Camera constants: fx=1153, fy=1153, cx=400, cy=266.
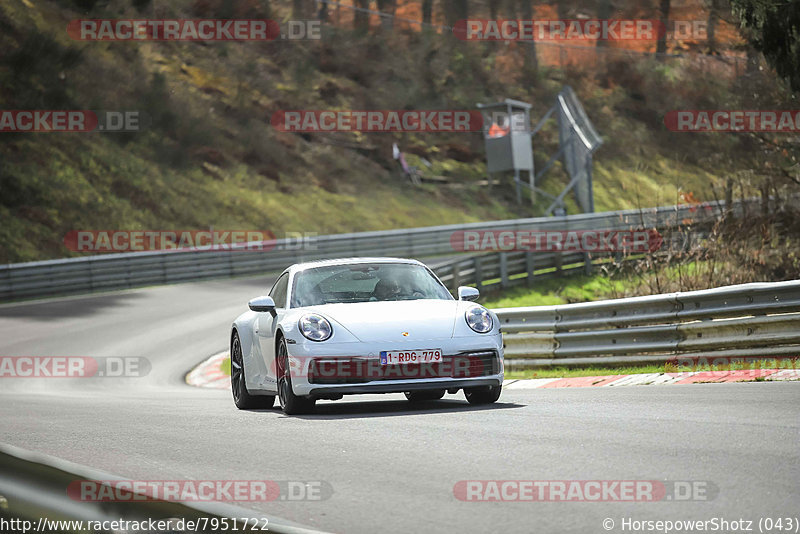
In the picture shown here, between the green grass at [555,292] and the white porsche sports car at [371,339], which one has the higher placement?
the white porsche sports car at [371,339]

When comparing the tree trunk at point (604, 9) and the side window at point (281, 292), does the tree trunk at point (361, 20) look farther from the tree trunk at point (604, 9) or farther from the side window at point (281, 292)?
the side window at point (281, 292)

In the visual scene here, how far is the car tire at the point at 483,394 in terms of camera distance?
10.1 m

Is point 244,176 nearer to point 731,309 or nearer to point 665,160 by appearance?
point 665,160

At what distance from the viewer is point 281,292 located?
1113cm

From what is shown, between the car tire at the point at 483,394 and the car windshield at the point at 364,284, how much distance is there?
95 centimetres

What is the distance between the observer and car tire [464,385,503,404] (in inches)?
399

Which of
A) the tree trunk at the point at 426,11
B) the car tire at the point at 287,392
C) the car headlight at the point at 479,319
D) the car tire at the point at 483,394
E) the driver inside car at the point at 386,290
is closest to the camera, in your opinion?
the car tire at the point at 287,392
